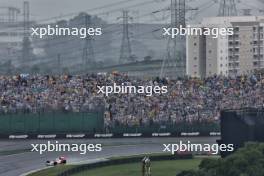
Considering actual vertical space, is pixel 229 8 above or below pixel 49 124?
above

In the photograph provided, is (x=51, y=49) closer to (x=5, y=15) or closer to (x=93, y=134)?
(x=5, y=15)

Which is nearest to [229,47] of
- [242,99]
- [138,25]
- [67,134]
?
[138,25]

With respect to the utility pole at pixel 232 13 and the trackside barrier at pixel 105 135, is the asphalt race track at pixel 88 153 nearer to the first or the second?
the trackside barrier at pixel 105 135

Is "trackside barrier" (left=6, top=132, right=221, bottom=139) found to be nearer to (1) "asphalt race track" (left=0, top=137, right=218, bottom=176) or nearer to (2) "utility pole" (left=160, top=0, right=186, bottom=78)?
(1) "asphalt race track" (left=0, top=137, right=218, bottom=176)

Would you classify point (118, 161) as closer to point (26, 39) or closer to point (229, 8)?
point (26, 39)

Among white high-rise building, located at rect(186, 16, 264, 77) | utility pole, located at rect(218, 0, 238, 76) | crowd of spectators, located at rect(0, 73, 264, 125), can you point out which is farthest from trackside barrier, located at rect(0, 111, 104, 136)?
utility pole, located at rect(218, 0, 238, 76)

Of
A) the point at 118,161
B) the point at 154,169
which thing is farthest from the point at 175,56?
the point at 154,169
